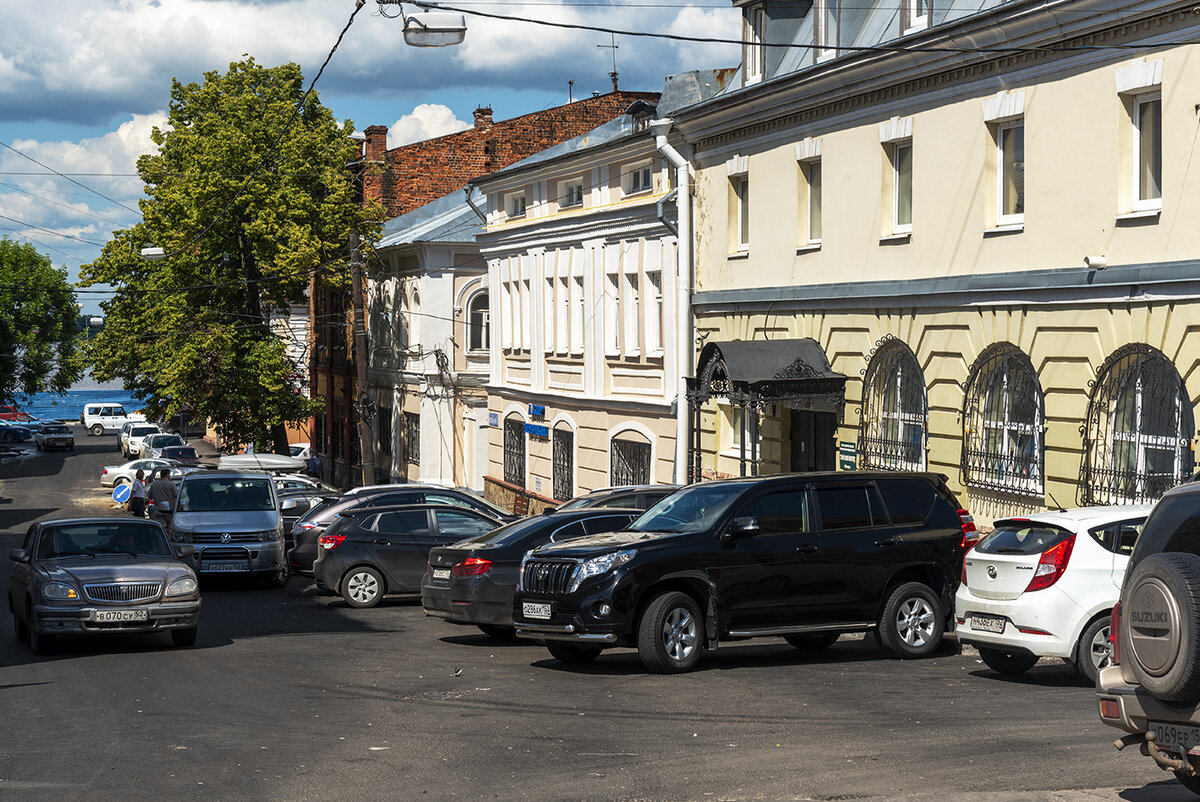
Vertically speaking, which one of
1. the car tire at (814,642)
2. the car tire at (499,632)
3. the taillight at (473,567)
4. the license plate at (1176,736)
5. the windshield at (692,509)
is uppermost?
the windshield at (692,509)

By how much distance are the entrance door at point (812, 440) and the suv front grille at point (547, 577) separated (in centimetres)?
1053

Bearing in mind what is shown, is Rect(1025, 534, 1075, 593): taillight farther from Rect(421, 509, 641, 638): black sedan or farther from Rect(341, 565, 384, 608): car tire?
Rect(341, 565, 384, 608): car tire

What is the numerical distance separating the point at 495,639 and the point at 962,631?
5.92 m

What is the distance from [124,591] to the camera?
15516 millimetres

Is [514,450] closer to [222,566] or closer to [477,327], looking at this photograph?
[477,327]

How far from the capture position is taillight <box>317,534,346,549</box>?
2089 centimetres

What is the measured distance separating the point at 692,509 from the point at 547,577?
1573mm

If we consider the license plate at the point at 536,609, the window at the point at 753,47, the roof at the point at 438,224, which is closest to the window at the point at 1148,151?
the license plate at the point at 536,609

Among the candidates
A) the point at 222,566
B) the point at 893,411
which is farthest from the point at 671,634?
the point at 222,566

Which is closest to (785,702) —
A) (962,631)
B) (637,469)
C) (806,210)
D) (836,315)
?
(962,631)

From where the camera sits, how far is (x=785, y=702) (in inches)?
464

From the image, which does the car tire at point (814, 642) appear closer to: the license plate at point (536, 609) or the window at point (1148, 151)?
the license plate at point (536, 609)

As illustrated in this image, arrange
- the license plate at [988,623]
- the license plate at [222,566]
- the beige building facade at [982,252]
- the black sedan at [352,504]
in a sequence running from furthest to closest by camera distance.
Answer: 1. the license plate at [222,566]
2. the black sedan at [352,504]
3. the beige building facade at [982,252]
4. the license plate at [988,623]

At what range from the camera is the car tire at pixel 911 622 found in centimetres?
1441
